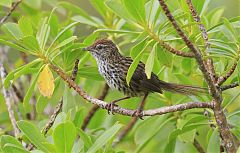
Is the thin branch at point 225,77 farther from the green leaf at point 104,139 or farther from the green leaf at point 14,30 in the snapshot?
the green leaf at point 14,30

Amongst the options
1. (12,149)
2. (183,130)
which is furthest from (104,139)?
(183,130)

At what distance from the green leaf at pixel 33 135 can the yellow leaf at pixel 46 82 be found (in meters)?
0.38

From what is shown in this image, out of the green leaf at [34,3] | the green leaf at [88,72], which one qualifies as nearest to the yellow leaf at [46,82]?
the green leaf at [88,72]

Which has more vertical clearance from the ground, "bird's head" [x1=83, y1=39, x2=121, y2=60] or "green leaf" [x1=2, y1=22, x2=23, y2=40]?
"bird's head" [x1=83, y1=39, x2=121, y2=60]

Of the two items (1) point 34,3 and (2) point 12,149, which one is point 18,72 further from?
(1) point 34,3

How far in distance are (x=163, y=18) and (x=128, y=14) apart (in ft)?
1.58

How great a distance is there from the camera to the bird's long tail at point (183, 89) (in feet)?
12.6

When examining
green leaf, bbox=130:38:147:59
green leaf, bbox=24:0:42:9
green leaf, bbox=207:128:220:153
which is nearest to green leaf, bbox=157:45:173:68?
green leaf, bbox=130:38:147:59

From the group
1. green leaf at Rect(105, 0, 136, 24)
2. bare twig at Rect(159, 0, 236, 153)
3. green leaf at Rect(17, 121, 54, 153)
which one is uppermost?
green leaf at Rect(105, 0, 136, 24)

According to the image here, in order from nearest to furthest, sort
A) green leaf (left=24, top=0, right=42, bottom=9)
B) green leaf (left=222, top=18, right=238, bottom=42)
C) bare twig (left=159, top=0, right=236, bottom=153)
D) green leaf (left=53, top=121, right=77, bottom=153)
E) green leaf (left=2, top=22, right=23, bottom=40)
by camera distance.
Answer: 1. bare twig (left=159, top=0, right=236, bottom=153)
2. green leaf (left=53, top=121, right=77, bottom=153)
3. green leaf (left=222, top=18, right=238, bottom=42)
4. green leaf (left=2, top=22, right=23, bottom=40)
5. green leaf (left=24, top=0, right=42, bottom=9)

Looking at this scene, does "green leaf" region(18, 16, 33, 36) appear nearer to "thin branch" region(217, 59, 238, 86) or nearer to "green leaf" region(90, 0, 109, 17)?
"green leaf" region(90, 0, 109, 17)

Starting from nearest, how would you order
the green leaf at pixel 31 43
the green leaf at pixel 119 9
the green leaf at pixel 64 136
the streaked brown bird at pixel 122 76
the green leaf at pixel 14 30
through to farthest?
1. the green leaf at pixel 64 136
2. the green leaf at pixel 119 9
3. the green leaf at pixel 31 43
4. the green leaf at pixel 14 30
5. the streaked brown bird at pixel 122 76

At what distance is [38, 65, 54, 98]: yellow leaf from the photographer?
3658 millimetres

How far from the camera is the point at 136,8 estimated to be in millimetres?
3262
